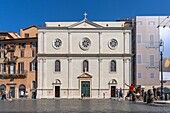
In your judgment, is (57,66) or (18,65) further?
(18,65)

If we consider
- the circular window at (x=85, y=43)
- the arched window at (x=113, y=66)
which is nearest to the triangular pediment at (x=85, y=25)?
the circular window at (x=85, y=43)

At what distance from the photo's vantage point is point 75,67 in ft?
188

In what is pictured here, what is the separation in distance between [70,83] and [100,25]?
10.9 metres

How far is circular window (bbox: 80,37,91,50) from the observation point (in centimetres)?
5787

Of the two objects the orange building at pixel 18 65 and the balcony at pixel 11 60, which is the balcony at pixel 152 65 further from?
the balcony at pixel 11 60

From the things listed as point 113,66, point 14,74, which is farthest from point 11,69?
point 113,66

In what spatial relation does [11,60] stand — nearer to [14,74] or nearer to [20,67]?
[20,67]

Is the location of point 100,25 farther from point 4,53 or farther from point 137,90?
point 137,90

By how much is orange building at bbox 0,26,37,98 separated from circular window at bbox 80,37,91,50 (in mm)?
8502

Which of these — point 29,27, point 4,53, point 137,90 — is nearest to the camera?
point 137,90

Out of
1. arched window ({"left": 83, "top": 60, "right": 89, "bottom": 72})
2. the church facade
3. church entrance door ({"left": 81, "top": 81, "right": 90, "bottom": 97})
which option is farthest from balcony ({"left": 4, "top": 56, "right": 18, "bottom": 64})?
church entrance door ({"left": 81, "top": 81, "right": 90, "bottom": 97})

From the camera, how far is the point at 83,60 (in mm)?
57438

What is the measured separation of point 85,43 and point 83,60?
287 cm

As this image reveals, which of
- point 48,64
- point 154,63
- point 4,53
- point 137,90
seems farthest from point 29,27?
point 137,90
